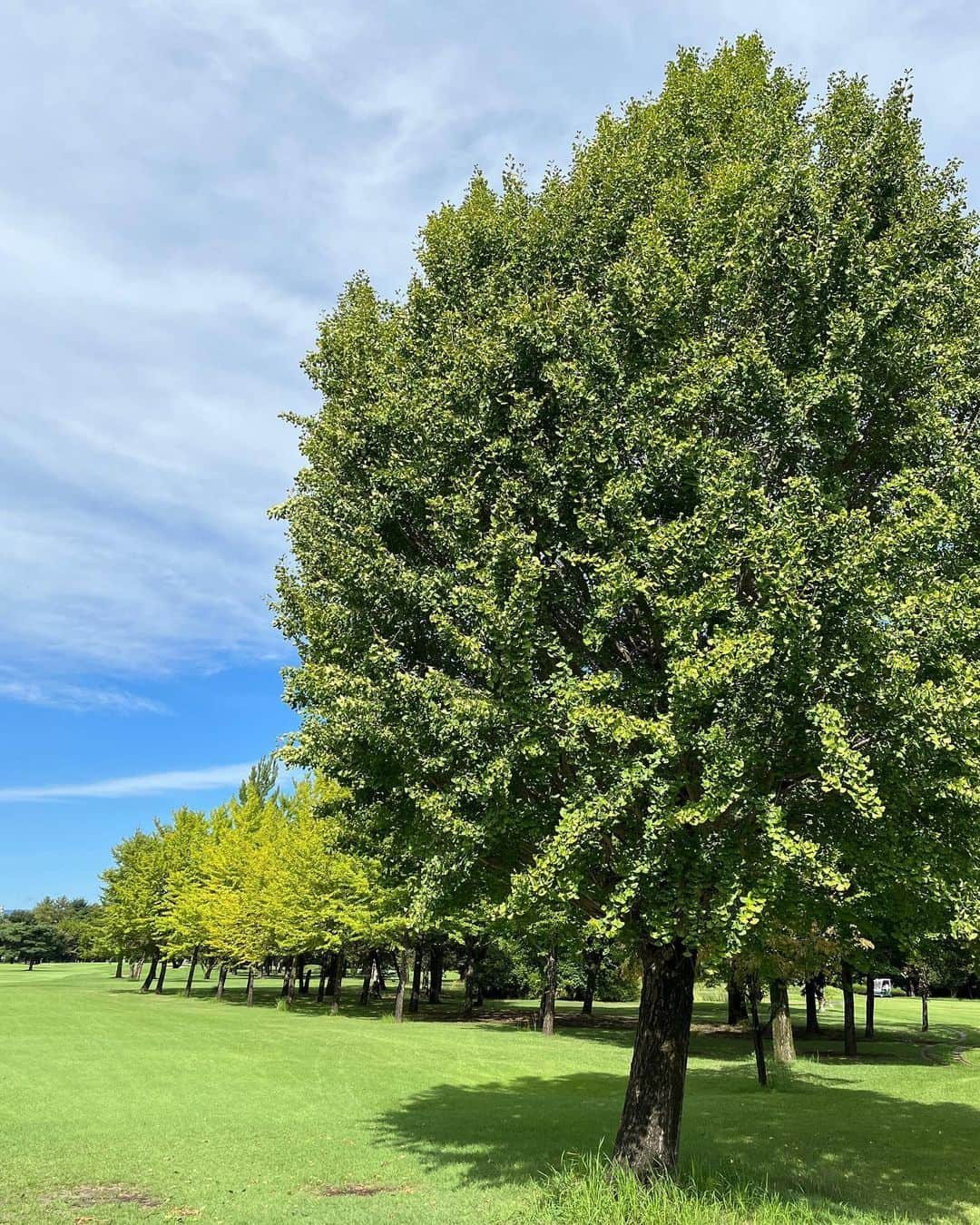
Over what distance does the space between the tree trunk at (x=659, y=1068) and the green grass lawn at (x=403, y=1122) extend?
0.84 metres

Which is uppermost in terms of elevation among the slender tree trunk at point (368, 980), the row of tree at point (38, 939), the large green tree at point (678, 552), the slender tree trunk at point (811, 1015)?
the large green tree at point (678, 552)

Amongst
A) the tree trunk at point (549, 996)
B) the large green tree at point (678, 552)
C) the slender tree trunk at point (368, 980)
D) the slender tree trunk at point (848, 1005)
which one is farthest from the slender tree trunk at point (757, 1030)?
the slender tree trunk at point (368, 980)

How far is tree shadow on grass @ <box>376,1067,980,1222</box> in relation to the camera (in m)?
12.9

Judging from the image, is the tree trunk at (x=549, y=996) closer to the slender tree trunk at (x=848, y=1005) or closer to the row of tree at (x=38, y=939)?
the slender tree trunk at (x=848, y=1005)

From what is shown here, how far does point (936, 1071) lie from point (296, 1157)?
25.2m

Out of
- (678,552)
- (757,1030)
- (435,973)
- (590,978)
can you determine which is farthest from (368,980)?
(678,552)

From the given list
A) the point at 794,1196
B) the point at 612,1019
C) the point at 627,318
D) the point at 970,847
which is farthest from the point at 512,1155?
the point at 612,1019

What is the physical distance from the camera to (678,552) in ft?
31.1

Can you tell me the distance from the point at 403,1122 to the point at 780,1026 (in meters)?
17.7

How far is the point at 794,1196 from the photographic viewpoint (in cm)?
1147

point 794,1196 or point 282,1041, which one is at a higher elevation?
point 794,1196

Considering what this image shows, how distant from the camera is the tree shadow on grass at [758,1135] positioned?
1288 cm

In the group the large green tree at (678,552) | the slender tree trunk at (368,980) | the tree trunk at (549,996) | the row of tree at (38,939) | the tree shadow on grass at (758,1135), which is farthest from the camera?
the row of tree at (38,939)

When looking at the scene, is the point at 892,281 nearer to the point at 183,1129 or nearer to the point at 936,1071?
the point at 183,1129
